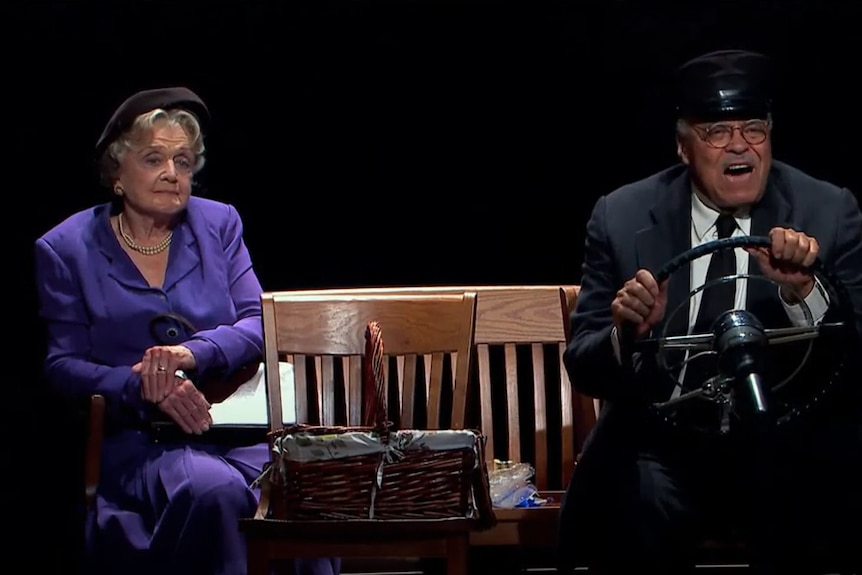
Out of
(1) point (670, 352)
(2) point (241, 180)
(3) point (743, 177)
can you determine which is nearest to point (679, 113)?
(3) point (743, 177)

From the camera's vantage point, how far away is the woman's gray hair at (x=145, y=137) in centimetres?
360

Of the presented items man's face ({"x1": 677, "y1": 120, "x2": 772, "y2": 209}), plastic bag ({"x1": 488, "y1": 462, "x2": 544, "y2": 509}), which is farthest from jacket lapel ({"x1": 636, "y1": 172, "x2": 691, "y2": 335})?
plastic bag ({"x1": 488, "y1": 462, "x2": 544, "y2": 509})

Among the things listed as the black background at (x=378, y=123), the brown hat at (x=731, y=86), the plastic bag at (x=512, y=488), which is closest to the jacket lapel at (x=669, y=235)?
the brown hat at (x=731, y=86)

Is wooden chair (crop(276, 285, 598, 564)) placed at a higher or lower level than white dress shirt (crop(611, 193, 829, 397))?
lower

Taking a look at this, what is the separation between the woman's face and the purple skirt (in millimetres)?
586

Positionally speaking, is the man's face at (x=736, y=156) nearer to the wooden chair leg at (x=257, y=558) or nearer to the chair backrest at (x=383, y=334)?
the chair backrest at (x=383, y=334)

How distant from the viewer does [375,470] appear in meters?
2.95

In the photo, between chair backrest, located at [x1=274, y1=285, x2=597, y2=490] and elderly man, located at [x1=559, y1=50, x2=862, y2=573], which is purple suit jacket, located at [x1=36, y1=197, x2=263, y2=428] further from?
elderly man, located at [x1=559, y1=50, x2=862, y2=573]

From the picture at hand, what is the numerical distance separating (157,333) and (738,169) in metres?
1.47

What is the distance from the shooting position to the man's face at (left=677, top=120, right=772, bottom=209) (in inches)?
119

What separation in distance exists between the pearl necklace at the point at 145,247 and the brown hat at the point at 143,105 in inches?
8.5

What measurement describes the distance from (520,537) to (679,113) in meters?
1.13

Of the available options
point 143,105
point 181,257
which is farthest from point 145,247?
point 143,105

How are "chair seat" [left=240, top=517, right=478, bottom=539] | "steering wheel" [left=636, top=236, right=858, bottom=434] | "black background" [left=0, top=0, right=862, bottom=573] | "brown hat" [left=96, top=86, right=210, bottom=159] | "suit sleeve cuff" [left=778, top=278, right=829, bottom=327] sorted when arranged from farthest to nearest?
"black background" [left=0, top=0, right=862, bottom=573]
"brown hat" [left=96, top=86, right=210, bottom=159]
"chair seat" [left=240, top=517, right=478, bottom=539]
"suit sleeve cuff" [left=778, top=278, right=829, bottom=327]
"steering wheel" [left=636, top=236, right=858, bottom=434]
